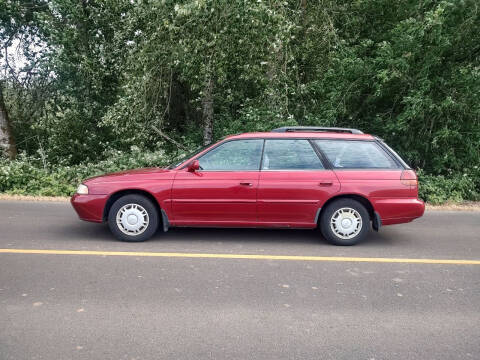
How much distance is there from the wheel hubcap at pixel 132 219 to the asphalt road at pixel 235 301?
0.25 meters

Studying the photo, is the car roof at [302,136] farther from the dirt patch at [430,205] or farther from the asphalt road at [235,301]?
the dirt patch at [430,205]

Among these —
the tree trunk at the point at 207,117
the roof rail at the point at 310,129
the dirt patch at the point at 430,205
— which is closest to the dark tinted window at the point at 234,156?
the roof rail at the point at 310,129

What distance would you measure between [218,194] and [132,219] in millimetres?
1229

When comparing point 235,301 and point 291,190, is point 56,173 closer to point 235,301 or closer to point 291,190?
point 291,190

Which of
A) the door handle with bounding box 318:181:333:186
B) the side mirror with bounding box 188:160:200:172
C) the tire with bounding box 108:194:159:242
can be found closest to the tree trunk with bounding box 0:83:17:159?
the tire with bounding box 108:194:159:242

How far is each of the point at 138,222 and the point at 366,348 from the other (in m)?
3.67

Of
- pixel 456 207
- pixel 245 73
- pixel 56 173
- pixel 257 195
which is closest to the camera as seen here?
pixel 257 195

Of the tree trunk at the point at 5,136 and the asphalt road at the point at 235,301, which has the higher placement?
the tree trunk at the point at 5,136

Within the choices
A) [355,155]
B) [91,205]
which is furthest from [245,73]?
[91,205]

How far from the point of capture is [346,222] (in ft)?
19.4

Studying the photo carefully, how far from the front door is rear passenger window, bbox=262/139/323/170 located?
21 centimetres

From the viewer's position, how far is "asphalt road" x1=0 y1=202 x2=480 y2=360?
3.15 m

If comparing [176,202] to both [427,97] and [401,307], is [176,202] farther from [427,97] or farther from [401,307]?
[427,97]

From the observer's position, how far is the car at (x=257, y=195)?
19.2 feet
